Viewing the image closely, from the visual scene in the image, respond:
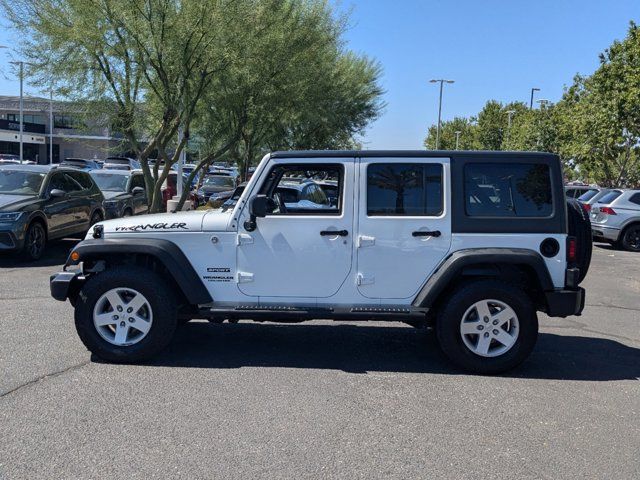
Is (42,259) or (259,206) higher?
(259,206)

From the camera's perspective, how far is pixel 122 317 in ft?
17.4

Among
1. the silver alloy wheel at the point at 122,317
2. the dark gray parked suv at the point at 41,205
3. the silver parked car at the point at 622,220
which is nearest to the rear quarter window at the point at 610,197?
the silver parked car at the point at 622,220

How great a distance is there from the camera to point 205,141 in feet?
61.3

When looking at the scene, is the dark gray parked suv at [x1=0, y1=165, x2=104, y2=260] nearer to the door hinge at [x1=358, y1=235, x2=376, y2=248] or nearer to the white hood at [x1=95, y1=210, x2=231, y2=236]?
the white hood at [x1=95, y1=210, x2=231, y2=236]

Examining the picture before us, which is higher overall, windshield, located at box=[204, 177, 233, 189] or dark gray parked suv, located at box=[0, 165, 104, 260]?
windshield, located at box=[204, 177, 233, 189]

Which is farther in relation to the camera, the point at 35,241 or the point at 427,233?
the point at 35,241

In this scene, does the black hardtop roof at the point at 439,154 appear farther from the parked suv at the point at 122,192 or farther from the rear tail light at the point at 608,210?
the rear tail light at the point at 608,210

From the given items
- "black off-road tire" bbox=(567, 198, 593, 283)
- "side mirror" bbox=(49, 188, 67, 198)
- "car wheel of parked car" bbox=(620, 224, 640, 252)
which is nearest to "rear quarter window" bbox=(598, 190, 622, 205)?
"car wheel of parked car" bbox=(620, 224, 640, 252)

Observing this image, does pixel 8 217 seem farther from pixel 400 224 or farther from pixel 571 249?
pixel 571 249

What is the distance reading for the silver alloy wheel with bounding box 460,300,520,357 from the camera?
5.21m

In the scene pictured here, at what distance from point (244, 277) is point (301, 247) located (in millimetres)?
564

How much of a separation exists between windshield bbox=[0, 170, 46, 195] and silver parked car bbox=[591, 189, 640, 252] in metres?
13.4

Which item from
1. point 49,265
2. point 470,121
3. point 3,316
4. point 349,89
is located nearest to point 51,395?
point 3,316

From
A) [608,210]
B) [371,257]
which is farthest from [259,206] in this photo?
[608,210]
